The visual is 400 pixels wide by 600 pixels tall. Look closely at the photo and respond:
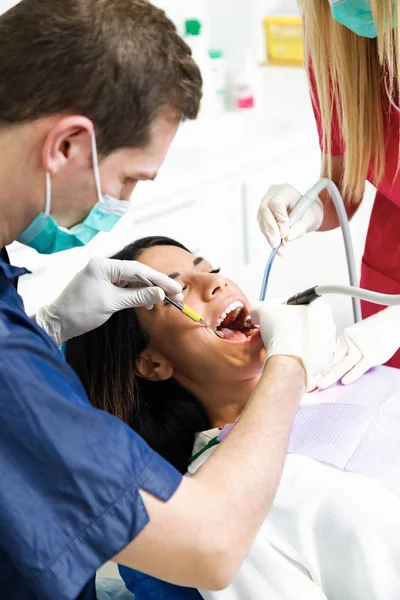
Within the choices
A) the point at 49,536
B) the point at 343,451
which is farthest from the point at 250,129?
the point at 49,536

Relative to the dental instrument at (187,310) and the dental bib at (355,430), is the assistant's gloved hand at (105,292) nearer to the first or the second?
the dental instrument at (187,310)

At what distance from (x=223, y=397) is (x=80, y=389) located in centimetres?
70

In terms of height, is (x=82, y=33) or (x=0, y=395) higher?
(x=82, y=33)

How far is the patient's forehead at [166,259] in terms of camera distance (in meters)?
1.90

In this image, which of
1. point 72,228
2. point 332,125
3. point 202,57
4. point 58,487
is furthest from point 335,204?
point 202,57

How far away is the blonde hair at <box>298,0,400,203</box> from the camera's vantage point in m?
1.74

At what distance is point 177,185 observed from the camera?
282 centimetres

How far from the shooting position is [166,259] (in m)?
1.92

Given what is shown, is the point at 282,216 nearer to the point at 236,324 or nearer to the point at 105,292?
the point at 236,324

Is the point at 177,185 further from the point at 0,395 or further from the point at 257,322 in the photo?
the point at 0,395

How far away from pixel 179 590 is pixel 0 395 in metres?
0.64

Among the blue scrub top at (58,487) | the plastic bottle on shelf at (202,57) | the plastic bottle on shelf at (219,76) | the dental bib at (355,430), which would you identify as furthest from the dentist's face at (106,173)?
the plastic bottle on shelf at (219,76)

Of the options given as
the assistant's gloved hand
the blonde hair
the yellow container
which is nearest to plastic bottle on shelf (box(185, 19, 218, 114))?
the yellow container

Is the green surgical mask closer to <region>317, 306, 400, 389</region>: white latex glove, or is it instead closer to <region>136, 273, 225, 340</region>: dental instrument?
<region>136, 273, 225, 340</region>: dental instrument
